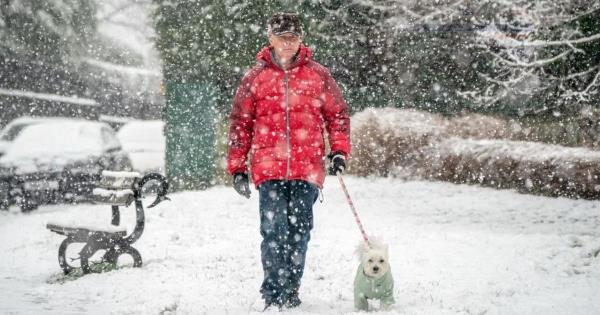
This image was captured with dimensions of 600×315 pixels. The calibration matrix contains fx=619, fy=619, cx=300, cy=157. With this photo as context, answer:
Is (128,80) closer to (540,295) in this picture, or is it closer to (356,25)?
(356,25)

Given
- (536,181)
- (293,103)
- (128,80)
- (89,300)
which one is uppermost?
(128,80)

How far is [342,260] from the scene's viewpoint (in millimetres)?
6863

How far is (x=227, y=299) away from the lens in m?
5.32

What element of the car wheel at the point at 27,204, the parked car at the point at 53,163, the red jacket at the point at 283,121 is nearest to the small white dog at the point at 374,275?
the red jacket at the point at 283,121

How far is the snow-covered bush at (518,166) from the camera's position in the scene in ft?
35.7

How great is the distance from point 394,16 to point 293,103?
9.53 meters

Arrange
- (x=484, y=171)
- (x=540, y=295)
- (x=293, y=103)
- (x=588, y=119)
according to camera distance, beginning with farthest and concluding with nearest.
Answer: (x=588, y=119), (x=484, y=171), (x=540, y=295), (x=293, y=103)

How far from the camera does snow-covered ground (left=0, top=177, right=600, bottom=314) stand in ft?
16.8

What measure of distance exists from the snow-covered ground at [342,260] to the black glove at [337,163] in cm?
110

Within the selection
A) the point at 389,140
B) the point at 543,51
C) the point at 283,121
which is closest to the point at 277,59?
the point at 283,121

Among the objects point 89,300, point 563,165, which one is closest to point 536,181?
point 563,165

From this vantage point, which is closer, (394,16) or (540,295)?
(540,295)

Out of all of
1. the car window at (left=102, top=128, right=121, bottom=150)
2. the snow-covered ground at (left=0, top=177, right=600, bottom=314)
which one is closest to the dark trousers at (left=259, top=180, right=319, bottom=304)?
the snow-covered ground at (left=0, top=177, right=600, bottom=314)

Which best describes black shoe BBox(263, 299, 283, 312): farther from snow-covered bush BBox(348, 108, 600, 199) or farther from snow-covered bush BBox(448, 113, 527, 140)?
snow-covered bush BBox(448, 113, 527, 140)
